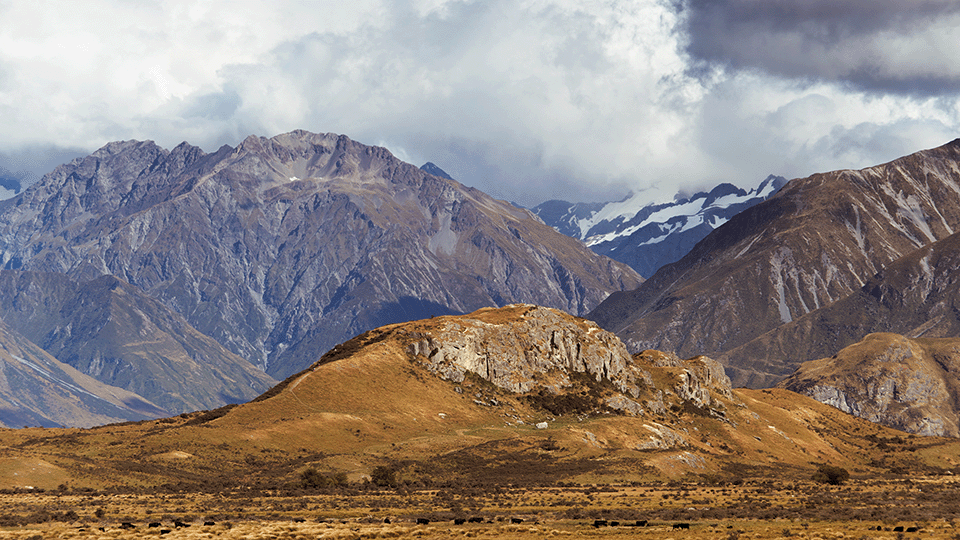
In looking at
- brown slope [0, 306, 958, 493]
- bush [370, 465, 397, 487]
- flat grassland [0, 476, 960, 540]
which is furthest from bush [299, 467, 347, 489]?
bush [370, 465, 397, 487]

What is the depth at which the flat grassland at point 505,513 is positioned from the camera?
82.9 metres

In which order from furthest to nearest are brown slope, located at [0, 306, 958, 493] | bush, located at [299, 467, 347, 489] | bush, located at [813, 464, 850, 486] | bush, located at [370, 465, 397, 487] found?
bush, located at [813, 464, 850, 486]
brown slope, located at [0, 306, 958, 493]
bush, located at [370, 465, 397, 487]
bush, located at [299, 467, 347, 489]

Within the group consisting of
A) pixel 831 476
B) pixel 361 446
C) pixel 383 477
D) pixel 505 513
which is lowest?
pixel 505 513

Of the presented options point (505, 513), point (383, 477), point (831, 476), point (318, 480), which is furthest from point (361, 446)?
point (831, 476)

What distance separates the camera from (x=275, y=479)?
139625 millimetres

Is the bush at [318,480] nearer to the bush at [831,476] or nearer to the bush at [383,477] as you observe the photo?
the bush at [383,477]

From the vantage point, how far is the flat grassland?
82875 mm

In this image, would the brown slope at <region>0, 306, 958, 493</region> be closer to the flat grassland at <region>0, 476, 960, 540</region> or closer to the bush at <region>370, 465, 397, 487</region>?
the bush at <region>370, 465, 397, 487</region>

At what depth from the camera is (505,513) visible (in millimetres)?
101688

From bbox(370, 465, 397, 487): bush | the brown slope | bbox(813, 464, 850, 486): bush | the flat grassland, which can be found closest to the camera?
the flat grassland

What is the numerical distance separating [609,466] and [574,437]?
17644mm

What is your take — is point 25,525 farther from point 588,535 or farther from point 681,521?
point 681,521

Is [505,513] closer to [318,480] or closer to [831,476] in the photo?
[318,480]

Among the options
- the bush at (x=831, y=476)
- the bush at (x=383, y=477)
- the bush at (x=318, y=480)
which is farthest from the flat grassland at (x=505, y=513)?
the bush at (x=831, y=476)
